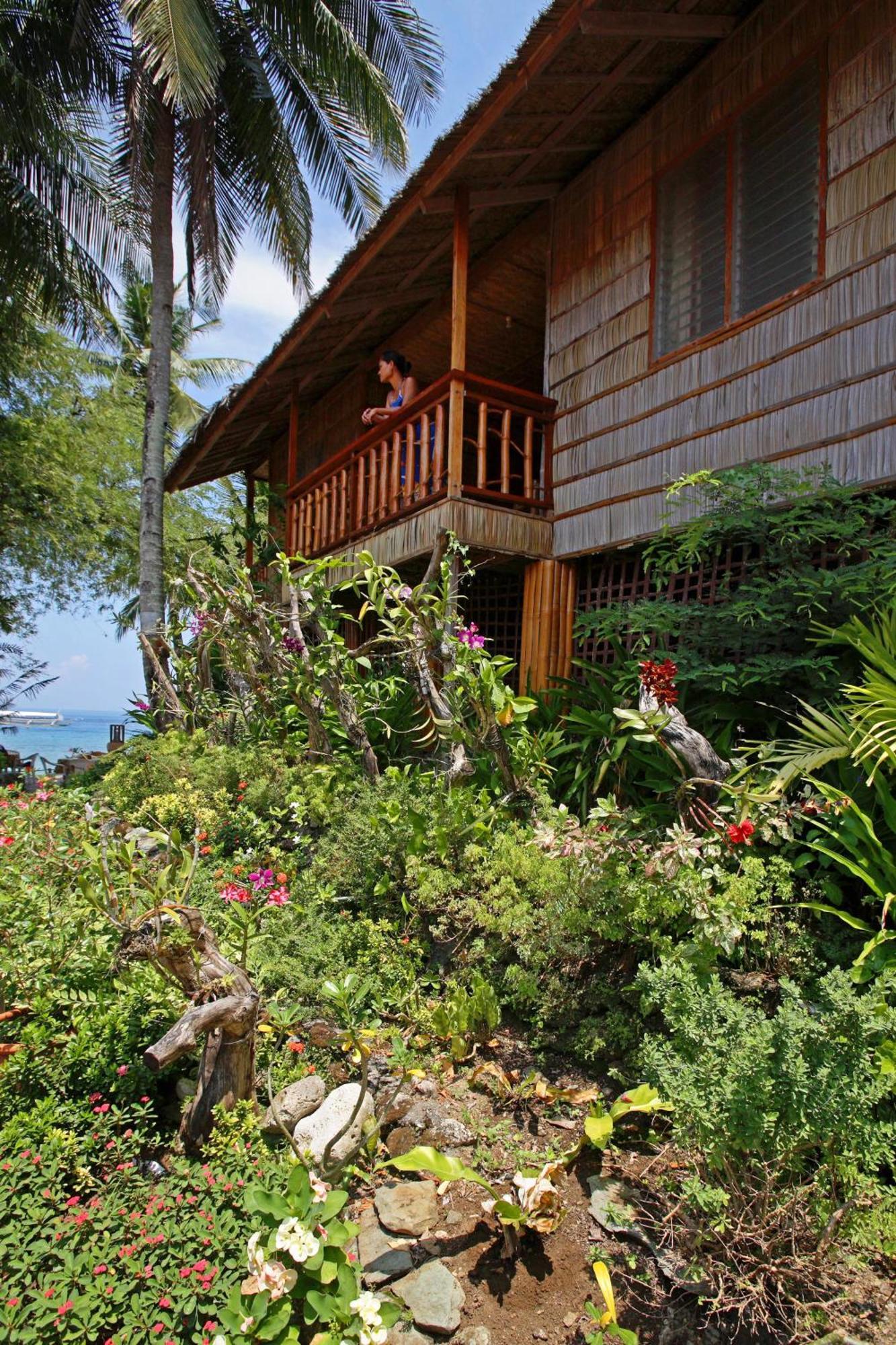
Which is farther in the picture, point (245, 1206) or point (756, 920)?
point (756, 920)

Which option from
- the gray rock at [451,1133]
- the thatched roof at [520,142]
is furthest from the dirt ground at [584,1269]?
the thatched roof at [520,142]

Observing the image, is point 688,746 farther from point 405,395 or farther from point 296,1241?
point 405,395

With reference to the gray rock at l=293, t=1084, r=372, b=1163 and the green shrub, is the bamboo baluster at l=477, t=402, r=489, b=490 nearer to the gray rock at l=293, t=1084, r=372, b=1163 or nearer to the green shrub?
the gray rock at l=293, t=1084, r=372, b=1163

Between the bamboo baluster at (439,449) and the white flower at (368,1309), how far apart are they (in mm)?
5031

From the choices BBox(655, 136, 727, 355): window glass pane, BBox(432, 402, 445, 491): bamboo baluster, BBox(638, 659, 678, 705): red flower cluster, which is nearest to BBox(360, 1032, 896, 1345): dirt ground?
BBox(638, 659, 678, 705): red flower cluster

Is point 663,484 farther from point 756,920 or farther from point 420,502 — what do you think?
point 756,920

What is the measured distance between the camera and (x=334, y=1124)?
9.31 ft

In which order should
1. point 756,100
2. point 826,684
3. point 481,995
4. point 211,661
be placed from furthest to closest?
point 211,661 → point 756,100 → point 826,684 → point 481,995

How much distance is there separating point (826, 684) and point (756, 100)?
12.5 feet

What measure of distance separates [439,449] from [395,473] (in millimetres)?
853

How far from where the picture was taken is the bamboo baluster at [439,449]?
6180 millimetres

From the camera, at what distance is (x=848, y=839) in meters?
3.07

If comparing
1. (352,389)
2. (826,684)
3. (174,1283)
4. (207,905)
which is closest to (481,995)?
(174,1283)

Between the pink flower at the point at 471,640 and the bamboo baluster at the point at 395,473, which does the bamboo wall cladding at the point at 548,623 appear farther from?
the pink flower at the point at 471,640
